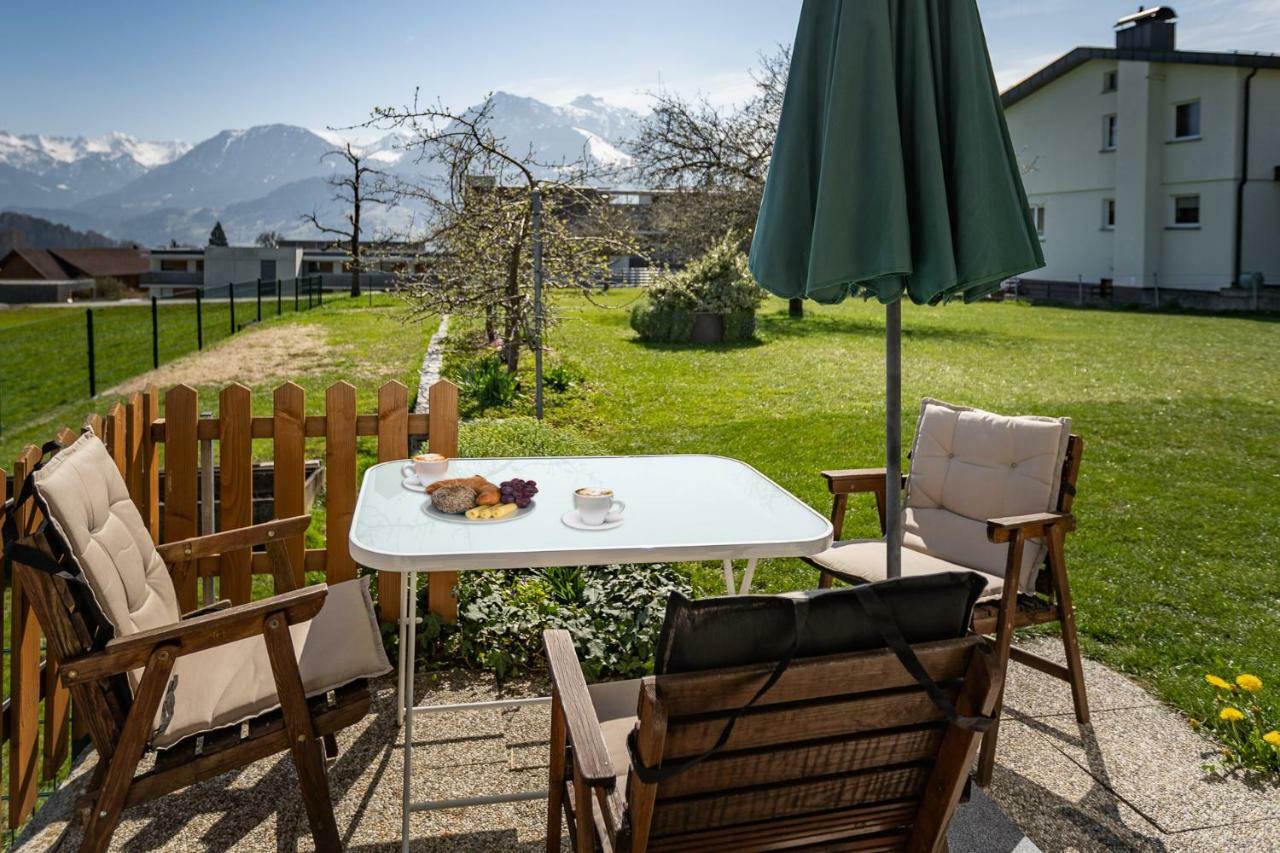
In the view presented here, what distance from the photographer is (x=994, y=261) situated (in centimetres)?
256

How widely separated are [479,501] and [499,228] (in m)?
7.22

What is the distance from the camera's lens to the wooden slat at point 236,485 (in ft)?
13.0

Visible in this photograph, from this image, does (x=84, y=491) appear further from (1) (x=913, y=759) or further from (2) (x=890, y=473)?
(2) (x=890, y=473)

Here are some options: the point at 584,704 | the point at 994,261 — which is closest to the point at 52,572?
the point at 584,704

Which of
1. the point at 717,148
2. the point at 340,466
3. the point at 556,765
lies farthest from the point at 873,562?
the point at 717,148

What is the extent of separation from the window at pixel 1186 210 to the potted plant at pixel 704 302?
15888 mm

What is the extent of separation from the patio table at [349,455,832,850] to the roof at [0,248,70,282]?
105m

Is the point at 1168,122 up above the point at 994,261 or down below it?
above

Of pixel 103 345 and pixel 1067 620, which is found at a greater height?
pixel 103 345

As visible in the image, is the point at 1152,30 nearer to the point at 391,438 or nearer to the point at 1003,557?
the point at 1003,557

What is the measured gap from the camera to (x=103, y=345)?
16953mm

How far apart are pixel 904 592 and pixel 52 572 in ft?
6.39

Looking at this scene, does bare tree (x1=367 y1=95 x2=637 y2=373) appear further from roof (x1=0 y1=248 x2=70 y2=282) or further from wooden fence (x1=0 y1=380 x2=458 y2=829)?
roof (x1=0 y1=248 x2=70 y2=282)

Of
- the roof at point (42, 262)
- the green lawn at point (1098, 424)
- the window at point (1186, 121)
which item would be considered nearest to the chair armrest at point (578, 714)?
the green lawn at point (1098, 424)
